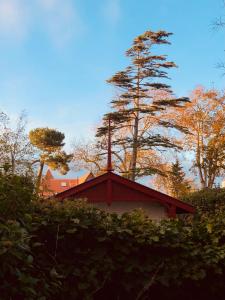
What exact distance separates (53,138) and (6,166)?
140 ft

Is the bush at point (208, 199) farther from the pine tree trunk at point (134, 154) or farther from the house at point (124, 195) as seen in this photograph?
the pine tree trunk at point (134, 154)

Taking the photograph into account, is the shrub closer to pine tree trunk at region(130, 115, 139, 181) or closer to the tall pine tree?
pine tree trunk at region(130, 115, 139, 181)

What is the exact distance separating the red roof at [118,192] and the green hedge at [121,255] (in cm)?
1224

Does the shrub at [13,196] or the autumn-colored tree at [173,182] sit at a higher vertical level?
the autumn-colored tree at [173,182]

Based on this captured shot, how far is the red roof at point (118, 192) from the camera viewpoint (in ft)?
55.9

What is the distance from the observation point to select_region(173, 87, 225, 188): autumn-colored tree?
44.5 metres

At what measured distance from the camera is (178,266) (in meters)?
4.46

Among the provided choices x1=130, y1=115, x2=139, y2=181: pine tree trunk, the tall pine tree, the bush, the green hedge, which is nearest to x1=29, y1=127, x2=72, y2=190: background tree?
x1=130, y1=115, x2=139, y2=181: pine tree trunk

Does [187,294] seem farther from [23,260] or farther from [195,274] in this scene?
[23,260]

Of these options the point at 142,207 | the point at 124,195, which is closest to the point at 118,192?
the point at 124,195

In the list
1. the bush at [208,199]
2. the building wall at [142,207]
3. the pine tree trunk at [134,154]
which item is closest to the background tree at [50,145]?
the pine tree trunk at [134,154]

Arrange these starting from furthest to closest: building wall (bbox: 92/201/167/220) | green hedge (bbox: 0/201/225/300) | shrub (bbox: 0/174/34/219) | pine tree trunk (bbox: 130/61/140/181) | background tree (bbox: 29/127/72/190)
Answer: background tree (bbox: 29/127/72/190) → pine tree trunk (bbox: 130/61/140/181) → building wall (bbox: 92/201/167/220) → green hedge (bbox: 0/201/225/300) → shrub (bbox: 0/174/34/219)

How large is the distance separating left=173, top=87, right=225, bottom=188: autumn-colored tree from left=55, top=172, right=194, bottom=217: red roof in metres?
27.9

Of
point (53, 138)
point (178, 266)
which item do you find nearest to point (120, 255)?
point (178, 266)
